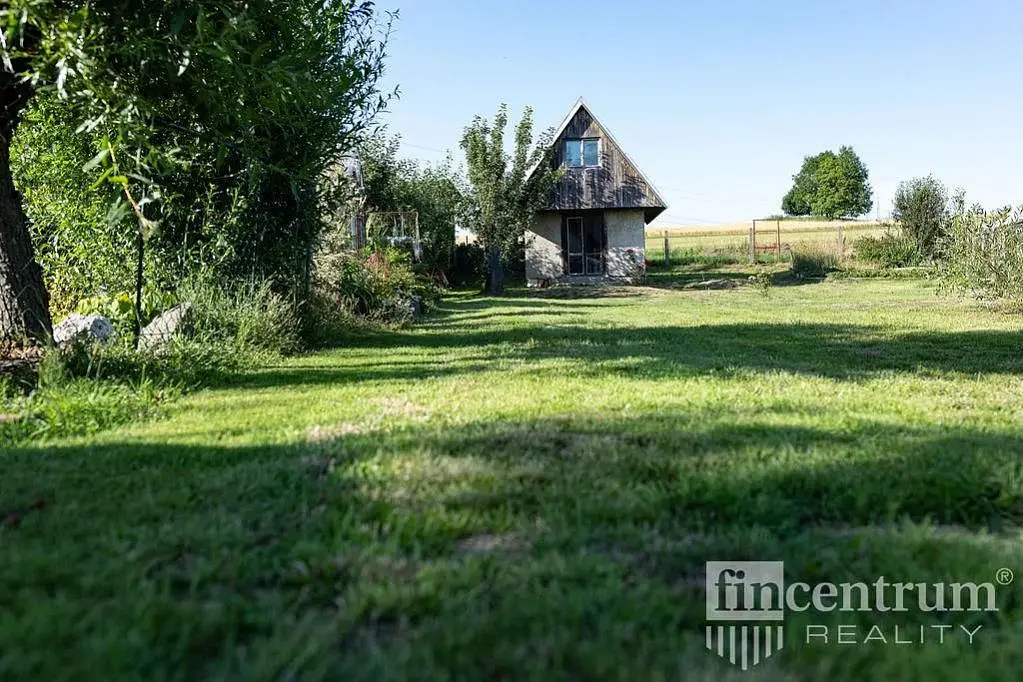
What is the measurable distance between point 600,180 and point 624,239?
8.73 feet

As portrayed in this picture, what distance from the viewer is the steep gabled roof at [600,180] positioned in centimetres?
3188

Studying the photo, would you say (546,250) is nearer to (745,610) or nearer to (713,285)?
(713,285)

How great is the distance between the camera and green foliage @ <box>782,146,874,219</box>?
310 ft

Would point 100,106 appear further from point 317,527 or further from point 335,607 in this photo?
point 335,607

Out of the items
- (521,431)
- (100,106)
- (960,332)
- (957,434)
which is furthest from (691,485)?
(960,332)

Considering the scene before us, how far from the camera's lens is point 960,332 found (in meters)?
11.8

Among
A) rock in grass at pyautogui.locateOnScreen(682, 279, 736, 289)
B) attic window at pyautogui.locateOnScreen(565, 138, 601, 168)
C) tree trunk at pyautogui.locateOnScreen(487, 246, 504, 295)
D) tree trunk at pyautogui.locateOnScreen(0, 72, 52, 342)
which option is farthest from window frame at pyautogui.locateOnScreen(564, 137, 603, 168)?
tree trunk at pyautogui.locateOnScreen(0, 72, 52, 342)

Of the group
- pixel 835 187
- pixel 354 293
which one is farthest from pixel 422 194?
pixel 835 187

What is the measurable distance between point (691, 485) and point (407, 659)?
1742 mm

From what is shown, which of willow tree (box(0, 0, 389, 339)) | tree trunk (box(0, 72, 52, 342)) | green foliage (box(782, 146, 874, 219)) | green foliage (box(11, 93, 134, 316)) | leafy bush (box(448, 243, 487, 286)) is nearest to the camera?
willow tree (box(0, 0, 389, 339))

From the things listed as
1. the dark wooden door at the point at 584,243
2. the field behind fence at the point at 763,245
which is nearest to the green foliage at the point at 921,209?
the field behind fence at the point at 763,245

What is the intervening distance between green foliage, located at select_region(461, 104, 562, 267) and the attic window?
3197 mm

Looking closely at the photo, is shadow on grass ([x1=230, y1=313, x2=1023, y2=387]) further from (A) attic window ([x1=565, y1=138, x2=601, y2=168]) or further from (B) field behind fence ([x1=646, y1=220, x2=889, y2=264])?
(B) field behind fence ([x1=646, y1=220, x2=889, y2=264])

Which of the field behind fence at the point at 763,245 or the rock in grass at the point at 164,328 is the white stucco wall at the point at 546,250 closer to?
the field behind fence at the point at 763,245
